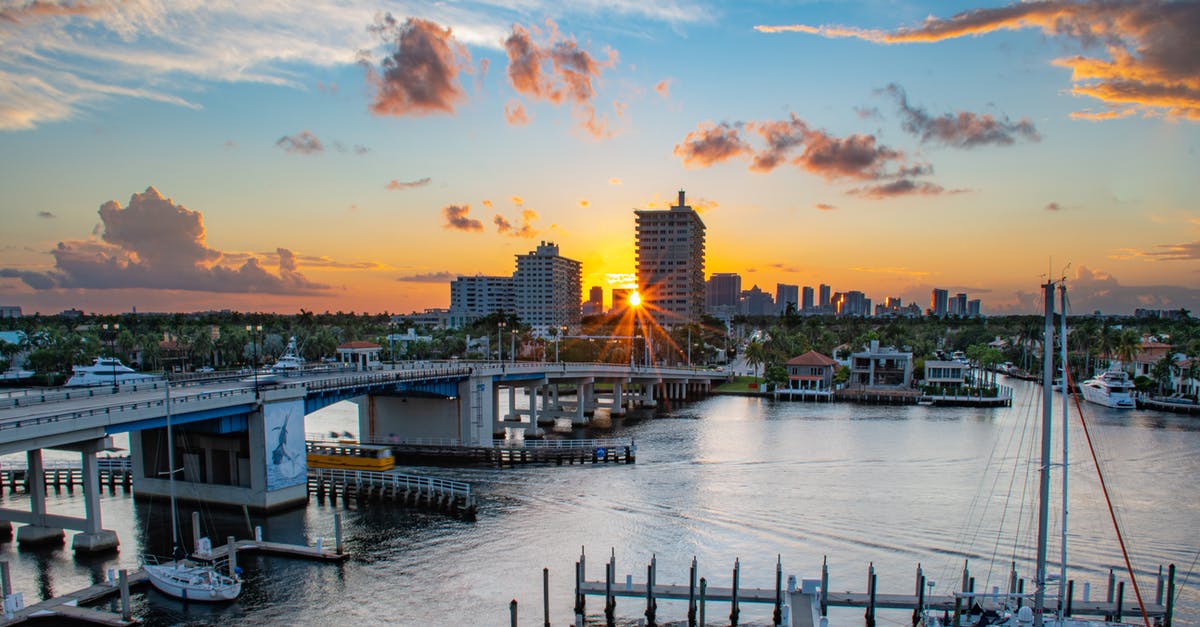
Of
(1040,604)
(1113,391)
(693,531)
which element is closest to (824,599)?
(1040,604)

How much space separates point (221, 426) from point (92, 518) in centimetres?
961

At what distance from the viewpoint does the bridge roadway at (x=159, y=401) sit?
36.5 metres

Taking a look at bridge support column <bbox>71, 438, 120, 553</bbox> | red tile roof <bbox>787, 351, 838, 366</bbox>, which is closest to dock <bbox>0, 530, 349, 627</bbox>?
bridge support column <bbox>71, 438, 120, 553</bbox>

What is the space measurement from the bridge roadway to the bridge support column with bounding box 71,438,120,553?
3.53 ft

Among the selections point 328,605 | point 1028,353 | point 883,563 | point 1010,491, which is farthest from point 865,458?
point 1028,353

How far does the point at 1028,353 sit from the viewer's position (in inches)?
6732

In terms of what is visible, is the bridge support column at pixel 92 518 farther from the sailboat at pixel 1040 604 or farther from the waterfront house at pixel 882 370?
the waterfront house at pixel 882 370

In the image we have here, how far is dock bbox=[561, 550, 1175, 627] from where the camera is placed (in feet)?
99.6

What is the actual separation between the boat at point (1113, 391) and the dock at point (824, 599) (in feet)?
314

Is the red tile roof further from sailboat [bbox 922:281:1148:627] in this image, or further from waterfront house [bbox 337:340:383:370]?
sailboat [bbox 922:281:1148:627]

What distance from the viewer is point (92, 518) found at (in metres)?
39.7

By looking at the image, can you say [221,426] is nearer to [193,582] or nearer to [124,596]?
[193,582]

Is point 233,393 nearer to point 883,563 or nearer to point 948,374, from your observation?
point 883,563

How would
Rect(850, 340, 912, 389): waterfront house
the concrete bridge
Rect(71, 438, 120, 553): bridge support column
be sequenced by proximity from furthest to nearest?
Rect(850, 340, 912, 389): waterfront house → the concrete bridge → Rect(71, 438, 120, 553): bridge support column
